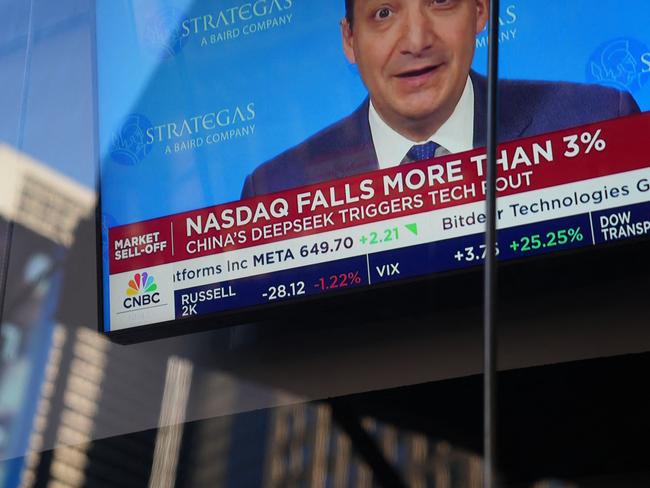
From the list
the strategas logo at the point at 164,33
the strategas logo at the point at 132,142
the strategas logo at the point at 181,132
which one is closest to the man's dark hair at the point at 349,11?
the strategas logo at the point at 181,132

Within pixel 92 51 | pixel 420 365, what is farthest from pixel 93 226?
pixel 420 365

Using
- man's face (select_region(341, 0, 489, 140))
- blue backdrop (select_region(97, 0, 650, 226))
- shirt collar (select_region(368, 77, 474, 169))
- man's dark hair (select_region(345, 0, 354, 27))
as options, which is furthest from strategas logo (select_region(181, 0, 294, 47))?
shirt collar (select_region(368, 77, 474, 169))

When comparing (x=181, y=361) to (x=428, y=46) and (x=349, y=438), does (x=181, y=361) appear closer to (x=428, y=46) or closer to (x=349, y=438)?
(x=349, y=438)

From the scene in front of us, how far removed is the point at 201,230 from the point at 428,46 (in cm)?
68

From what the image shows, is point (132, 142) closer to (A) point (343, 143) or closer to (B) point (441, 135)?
(A) point (343, 143)

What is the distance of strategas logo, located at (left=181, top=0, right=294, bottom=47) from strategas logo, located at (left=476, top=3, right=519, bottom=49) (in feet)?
1.60

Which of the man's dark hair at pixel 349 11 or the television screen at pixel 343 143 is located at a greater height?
the man's dark hair at pixel 349 11

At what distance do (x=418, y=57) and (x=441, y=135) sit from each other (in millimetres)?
193

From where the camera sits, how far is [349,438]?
231 cm

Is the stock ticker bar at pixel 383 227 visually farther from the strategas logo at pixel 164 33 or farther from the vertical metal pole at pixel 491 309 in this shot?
the vertical metal pole at pixel 491 309

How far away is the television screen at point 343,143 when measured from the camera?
7.27ft

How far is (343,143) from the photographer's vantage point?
2422 mm

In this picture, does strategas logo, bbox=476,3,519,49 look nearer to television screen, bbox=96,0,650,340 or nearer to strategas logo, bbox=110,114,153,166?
television screen, bbox=96,0,650,340

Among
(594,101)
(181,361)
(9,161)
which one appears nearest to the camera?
(594,101)
